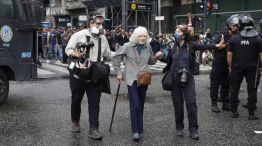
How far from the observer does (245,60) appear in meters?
8.30

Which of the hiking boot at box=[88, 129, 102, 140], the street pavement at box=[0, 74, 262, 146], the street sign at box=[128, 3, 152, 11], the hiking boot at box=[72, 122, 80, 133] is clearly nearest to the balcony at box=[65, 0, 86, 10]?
the street sign at box=[128, 3, 152, 11]

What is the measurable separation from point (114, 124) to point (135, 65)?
54.8 inches

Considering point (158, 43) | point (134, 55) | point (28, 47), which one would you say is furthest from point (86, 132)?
point (158, 43)

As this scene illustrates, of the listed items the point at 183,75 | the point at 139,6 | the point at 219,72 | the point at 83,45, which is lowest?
the point at 219,72

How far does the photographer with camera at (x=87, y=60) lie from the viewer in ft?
22.2

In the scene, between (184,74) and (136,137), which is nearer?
(136,137)

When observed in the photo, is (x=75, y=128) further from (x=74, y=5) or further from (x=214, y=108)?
(x=74, y=5)

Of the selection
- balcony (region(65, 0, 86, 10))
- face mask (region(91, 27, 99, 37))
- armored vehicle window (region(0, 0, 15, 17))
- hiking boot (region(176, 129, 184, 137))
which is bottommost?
hiking boot (region(176, 129, 184, 137))

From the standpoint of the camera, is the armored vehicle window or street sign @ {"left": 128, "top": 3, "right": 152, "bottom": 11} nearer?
the armored vehicle window

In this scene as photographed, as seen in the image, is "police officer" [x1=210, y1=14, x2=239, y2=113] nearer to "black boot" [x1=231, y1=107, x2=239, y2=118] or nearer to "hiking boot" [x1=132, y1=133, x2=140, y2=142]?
"black boot" [x1=231, y1=107, x2=239, y2=118]

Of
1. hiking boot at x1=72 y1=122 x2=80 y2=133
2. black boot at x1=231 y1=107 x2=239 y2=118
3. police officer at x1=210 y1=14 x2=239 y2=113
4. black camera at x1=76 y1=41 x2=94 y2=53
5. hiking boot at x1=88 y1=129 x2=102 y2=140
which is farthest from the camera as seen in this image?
police officer at x1=210 y1=14 x2=239 y2=113

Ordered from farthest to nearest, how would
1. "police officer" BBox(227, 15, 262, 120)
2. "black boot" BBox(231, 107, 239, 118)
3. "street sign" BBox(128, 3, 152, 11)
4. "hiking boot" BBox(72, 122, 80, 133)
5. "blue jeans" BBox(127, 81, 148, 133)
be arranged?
1. "street sign" BBox(128, 3, 152, 11)
2. "black boot" BBox(231, 107, 239, 118)
3. "police officer" BBox(227, 15, 262, 120)
4. "hiking boot" BBox(72, 122, 80, 133)
5. "blue jeans" BBox(127, 81, 148, 133)

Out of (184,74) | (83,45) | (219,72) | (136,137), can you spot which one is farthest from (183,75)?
(219,72)

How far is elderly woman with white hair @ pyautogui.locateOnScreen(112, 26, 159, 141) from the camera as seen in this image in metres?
6.91
